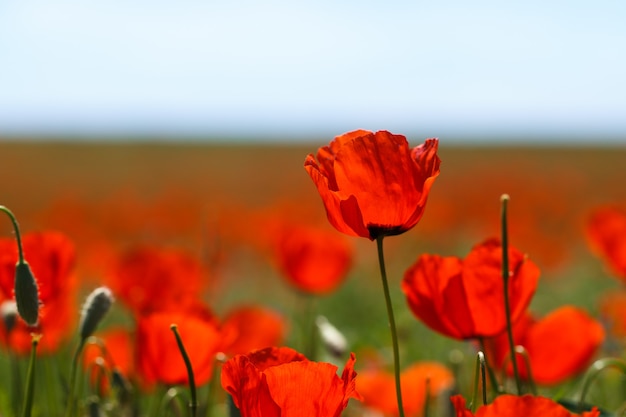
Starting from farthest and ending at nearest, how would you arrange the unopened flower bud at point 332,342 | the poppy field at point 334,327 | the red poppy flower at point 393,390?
the red poppy flower at point 393,390 → the unopened flower bud at point 332,342 → the poppy field at point 334,327

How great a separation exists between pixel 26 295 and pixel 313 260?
1537mm

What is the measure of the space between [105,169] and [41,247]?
73.9 ft

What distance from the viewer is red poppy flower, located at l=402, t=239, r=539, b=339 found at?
56.9 inches

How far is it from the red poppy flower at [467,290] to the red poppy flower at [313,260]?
52.1 inches

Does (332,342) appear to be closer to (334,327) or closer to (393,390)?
(393,390)

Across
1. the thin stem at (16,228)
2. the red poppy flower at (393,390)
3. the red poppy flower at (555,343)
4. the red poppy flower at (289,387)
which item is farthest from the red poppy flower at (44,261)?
the red poppy flower at (555,343)

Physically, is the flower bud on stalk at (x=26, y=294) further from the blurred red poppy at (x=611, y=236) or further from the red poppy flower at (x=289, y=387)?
the blurred red poppy at (x=611, y=236)

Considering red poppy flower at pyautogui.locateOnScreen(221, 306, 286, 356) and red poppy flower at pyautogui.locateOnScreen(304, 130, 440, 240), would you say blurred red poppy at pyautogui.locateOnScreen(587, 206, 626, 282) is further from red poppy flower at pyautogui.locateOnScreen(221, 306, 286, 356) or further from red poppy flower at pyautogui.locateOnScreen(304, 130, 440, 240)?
red poppy flower at pyautogui.locateOnScreen(304, 130, 440, 240)

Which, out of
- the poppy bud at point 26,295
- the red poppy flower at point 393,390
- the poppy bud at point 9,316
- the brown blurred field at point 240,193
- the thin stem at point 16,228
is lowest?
the red poppy flower at point 393,390

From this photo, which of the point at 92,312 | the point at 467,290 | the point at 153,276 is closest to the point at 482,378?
the point at 467,290

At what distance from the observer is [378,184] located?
1.32 metres

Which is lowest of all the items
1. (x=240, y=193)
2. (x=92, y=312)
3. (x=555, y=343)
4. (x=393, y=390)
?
(x=393, y=390)

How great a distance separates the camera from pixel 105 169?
23.8m

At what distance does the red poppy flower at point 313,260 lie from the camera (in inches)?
110
